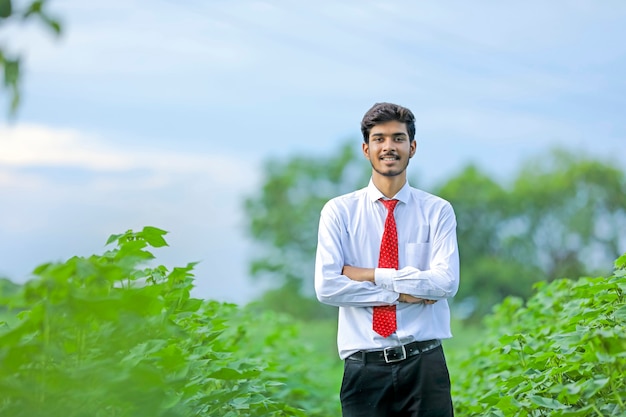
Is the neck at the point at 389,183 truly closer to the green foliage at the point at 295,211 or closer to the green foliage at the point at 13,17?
the green foliage at the point at 13,17

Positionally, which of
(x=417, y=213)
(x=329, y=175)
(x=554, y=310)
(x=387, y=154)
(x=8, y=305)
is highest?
(x=329, y=175)

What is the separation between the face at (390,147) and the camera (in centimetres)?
478

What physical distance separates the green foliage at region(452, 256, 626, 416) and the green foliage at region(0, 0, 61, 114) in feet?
8.05

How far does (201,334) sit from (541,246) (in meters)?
25.2

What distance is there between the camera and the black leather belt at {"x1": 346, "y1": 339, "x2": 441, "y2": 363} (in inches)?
180

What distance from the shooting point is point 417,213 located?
488 centimetres

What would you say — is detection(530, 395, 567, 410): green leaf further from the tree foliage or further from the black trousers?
the tree foliage

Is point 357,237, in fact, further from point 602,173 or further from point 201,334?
point 602,173

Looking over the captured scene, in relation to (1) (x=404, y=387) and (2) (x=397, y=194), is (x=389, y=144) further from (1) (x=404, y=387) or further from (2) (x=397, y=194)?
(1) (x=404, y=387)

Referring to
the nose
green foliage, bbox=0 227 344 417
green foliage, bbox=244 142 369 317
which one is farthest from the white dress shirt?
green foliage, bbox=244 142 369 317

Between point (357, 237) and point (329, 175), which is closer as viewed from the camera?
point (357, 237)

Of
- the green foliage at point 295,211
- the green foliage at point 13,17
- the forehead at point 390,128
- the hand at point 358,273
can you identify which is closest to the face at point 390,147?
the forehead at point 390,128

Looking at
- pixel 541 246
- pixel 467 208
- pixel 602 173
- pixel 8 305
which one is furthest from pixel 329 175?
pixel 8 305

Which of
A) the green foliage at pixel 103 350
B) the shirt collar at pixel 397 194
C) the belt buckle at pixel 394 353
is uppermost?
the shirt collar at pixel 397 194
